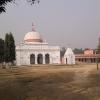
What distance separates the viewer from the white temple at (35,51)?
74.1 metres

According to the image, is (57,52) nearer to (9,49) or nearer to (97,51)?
(9,49)

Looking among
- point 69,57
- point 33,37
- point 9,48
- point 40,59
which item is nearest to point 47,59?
point 40,59

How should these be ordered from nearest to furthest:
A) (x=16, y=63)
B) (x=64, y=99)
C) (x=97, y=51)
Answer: (x=64, y=99)
(x=16, y=63)
(x=97, y=51)

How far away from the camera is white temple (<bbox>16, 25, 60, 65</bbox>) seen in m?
74.1

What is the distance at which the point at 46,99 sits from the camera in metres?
13.1

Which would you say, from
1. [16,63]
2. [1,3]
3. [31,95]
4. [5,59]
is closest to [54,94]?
[31,95]

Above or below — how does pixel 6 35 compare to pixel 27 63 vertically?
above

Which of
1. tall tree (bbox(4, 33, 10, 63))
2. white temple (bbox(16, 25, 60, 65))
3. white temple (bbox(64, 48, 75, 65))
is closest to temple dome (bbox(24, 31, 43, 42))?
white temple (bbox(16, 25, 60, 65))

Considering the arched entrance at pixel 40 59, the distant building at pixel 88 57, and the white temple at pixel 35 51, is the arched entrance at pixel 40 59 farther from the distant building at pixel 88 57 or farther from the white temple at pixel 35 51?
the distant building at pixel 88 57

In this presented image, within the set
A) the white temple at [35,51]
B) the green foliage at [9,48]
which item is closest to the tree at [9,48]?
the green foliage at [9,48]

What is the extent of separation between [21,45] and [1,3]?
61.6 m

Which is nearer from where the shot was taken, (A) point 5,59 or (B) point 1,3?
(B) point 1,3

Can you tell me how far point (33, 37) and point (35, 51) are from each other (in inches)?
199

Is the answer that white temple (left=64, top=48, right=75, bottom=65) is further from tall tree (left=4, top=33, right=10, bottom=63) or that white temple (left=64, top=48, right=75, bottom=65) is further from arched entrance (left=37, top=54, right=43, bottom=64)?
tall tree (left=4, top=33, right=10, bottom=63)
